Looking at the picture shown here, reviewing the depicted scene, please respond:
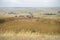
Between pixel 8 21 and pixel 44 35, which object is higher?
pixel 8 21

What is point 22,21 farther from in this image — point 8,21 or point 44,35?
point 44,35

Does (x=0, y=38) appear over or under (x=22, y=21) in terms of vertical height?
under

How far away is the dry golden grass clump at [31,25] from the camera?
2361 millimetres

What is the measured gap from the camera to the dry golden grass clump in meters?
2.36

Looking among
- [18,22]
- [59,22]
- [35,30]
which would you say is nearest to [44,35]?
[35,30]

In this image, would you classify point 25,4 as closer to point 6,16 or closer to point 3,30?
point 6,16

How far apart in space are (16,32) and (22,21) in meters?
0.27

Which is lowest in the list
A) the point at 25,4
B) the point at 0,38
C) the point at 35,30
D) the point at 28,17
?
the point at 0,38

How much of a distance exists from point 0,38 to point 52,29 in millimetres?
1038

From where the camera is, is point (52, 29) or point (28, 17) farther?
point (28, 17)

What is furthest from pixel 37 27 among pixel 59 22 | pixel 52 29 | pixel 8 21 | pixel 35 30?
pixel 8 21

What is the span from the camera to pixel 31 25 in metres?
2.41

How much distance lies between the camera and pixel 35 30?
236 cm

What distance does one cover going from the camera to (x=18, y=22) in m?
2.47
